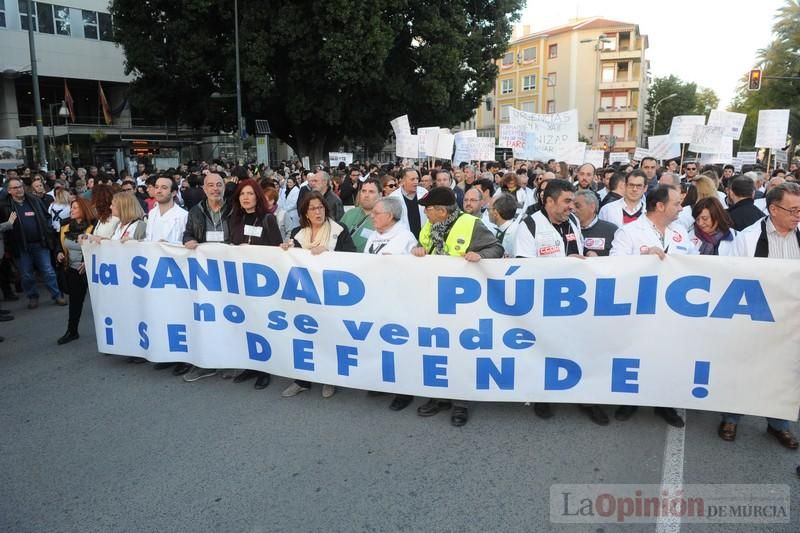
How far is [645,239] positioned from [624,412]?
1.33 m

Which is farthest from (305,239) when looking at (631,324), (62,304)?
(62,304)

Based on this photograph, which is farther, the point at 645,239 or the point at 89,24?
the point at 89,24

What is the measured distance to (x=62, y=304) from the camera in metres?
8.45

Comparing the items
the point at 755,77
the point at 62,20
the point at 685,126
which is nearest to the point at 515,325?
the point at 685,126

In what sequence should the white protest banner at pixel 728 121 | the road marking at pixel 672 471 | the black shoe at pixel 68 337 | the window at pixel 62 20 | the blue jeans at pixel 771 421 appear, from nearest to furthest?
1. the road marking at pixel 672 471
2. the blue jeans at pixel 771 421
3. the black shoe at pixel 68 337
4. the white protest banner at pixel 728 121
5. the window at pixel 62 20

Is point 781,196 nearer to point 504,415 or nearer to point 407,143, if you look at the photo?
point 504,415

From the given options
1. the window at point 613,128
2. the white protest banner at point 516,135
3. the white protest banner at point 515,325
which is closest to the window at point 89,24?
the white protest banner at point 516,135

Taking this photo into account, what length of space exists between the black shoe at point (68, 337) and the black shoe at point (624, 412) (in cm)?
578

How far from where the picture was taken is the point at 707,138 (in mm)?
13141

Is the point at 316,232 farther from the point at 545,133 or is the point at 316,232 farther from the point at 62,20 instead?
the point at 62,20

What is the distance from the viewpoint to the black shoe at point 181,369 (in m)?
5.53

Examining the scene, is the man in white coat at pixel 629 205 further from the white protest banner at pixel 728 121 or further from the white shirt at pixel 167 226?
the white protest banner at pixel 728 121

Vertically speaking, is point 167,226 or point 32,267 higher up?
point 167,226

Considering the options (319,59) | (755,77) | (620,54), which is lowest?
(755,77)
